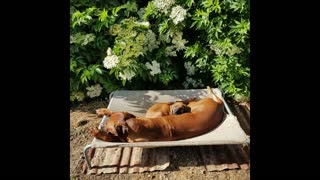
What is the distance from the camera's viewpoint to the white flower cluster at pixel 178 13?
16.0ft

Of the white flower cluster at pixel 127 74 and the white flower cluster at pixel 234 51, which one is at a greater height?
the white flower cluster at pixel 234 51

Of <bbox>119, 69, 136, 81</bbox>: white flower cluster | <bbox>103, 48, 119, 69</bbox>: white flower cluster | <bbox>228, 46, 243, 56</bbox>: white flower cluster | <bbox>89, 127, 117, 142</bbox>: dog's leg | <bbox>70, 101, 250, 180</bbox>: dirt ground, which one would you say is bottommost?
<bbox>70, 101, 250, 180</bbox>: dirt ground

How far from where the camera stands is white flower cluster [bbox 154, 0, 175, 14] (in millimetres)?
4911

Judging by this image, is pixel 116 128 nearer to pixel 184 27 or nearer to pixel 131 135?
pixel 131 135

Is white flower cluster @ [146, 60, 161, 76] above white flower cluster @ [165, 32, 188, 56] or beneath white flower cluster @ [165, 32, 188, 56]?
beneath

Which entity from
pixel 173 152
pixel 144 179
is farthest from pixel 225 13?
pixel 144 179

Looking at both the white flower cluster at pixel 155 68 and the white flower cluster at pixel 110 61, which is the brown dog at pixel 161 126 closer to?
the white flower cluster at pixel 110 61

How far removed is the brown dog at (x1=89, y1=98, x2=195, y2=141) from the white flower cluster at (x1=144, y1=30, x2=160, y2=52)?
952 mm

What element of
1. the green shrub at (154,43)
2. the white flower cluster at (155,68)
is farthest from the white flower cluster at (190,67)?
the white flower cluster at (155,68)

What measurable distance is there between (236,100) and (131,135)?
1.89 metres

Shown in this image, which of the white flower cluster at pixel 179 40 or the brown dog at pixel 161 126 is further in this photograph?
the white flower cluster at pixel 179 40

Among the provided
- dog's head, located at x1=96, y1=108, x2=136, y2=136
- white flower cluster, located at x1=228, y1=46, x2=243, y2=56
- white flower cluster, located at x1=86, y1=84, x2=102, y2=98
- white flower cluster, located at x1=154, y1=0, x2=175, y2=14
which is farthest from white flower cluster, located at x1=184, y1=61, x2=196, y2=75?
dog's head, located at x1=96, y1=108, x2=136, y2=136

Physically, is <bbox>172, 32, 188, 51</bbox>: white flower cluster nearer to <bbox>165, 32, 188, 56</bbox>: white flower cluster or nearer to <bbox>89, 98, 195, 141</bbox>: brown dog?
<bbox>165, 32, 188, 56</bbox>: white flower cluster

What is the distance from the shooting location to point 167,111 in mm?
4340
